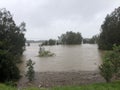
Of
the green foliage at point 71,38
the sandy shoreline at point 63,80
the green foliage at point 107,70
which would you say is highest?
the green foliage at point 71,38

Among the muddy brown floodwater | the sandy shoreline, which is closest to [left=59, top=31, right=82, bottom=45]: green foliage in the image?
the muddy brown floodwater

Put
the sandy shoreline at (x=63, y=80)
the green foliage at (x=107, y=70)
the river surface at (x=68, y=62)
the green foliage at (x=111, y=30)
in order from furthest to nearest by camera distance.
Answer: the green foliage at (x=111, y=30) → the river surface at (x=68, y=62) → the sandy shoreline at (x=63, y=80) → the green foliage at (x=107, y=70)

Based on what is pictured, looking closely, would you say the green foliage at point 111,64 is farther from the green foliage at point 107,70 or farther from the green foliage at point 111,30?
the green foliage at point 111,30

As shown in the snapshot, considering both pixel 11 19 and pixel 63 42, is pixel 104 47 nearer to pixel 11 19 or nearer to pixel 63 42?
pixel 11 19

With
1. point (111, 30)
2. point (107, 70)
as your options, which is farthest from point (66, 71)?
point (111, 30)

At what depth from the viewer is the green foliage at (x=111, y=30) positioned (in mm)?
72438

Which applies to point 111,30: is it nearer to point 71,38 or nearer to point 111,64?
point 71,38

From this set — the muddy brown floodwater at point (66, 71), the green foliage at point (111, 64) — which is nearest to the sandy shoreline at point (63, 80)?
the muddy brown floodwater at point (66, 71)

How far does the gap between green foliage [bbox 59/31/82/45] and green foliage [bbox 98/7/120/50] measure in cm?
4444

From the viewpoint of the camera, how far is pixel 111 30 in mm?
73188

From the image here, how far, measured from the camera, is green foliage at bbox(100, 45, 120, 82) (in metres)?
16.5

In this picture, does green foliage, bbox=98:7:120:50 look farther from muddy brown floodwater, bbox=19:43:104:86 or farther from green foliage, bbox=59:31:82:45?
green foliage, bbox=59:31:82:45

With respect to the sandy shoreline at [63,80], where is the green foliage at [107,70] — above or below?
above

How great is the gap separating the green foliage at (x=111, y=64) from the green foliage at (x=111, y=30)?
181 ft
